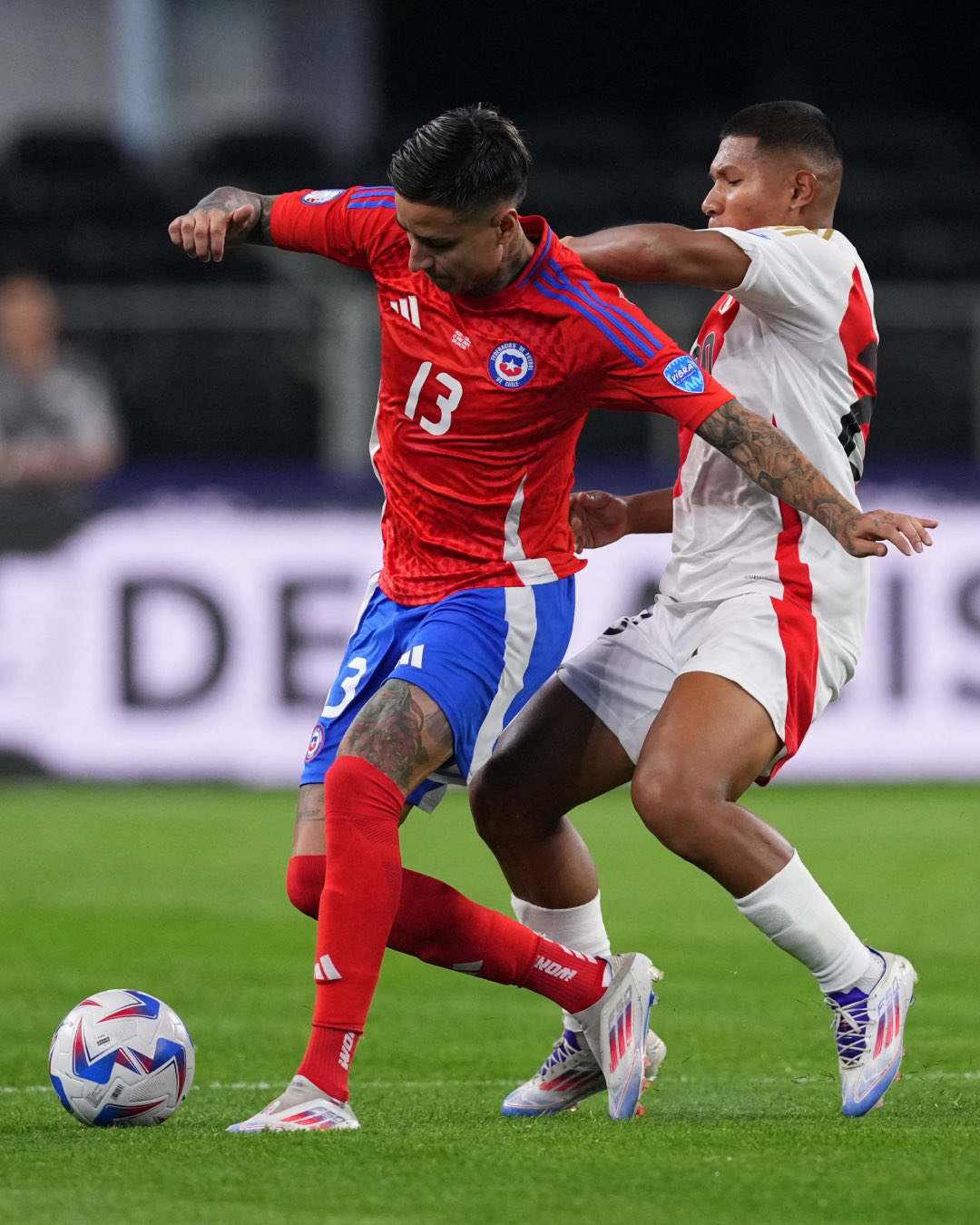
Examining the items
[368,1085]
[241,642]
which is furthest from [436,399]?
[241,642]

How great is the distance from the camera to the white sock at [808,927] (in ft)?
13.6

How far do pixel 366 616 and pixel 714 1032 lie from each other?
1.71 meters

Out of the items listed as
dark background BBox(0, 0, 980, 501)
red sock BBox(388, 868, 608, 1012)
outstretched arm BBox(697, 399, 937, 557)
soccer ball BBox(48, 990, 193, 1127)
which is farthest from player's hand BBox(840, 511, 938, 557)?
dark background BBox(0, 0, 980, 501)

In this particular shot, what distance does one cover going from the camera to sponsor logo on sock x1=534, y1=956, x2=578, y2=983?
4.30m

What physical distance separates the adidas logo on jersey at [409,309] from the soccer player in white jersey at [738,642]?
0.37m

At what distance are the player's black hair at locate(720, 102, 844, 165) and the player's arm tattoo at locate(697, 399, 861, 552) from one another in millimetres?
789

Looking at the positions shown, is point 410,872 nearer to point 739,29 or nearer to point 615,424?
point 615,424

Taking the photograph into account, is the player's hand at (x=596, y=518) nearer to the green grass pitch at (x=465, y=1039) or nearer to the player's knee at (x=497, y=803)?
the player's knee at (x=497, y=803)

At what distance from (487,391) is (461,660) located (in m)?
0.57

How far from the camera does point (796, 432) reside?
441 centimetres

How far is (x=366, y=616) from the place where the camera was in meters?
4.45

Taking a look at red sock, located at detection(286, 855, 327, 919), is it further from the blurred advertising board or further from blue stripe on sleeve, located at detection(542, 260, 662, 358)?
the blurred advertising board

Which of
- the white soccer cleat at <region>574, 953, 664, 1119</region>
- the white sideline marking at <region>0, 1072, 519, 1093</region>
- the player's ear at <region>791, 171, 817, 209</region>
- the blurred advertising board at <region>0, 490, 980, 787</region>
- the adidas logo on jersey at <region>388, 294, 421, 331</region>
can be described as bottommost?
the blurred advertising board at <region>0, 490, 980, 787</region>

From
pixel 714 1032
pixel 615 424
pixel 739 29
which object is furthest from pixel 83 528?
pixel 739 29
